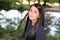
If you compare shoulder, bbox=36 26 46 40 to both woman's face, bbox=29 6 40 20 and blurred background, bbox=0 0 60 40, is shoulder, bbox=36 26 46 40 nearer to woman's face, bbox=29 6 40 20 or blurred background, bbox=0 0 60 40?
woman's face, bbox=29 6 40 20

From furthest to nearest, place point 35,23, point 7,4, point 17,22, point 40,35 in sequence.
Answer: point 7,4, point 17,22, point 35,23, point 40,35

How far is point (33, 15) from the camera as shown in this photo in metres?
2.17

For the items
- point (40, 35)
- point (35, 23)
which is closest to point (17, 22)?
point (35, 23)

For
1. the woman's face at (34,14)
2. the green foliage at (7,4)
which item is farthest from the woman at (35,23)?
the green foliage at (7,4)

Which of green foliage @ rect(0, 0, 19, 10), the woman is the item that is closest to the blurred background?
green foliage @ rect(0, 0, 19, 10)

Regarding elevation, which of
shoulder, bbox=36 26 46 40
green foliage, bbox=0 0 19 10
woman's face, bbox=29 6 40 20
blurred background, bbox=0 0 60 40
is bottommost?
blurred background, bbox=0 0 60 40

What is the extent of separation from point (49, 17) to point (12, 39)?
1.16 metres

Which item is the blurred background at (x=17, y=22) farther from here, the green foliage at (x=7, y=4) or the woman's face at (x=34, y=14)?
the woman's face at (x=34, y=14)

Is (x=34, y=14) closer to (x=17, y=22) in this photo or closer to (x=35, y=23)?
(x=35, y=23)

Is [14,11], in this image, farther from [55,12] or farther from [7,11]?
[55,12]

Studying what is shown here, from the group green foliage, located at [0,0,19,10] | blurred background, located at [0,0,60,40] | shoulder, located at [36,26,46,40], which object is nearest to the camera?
shoulder, located at [36,26,46,40]

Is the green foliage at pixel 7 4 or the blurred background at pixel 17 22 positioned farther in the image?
the green foliage at pixel 7 4

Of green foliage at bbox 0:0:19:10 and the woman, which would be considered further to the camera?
green foliage at bbox 0:0:19:10

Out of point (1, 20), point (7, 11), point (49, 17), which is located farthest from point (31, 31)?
point (7, 11)
